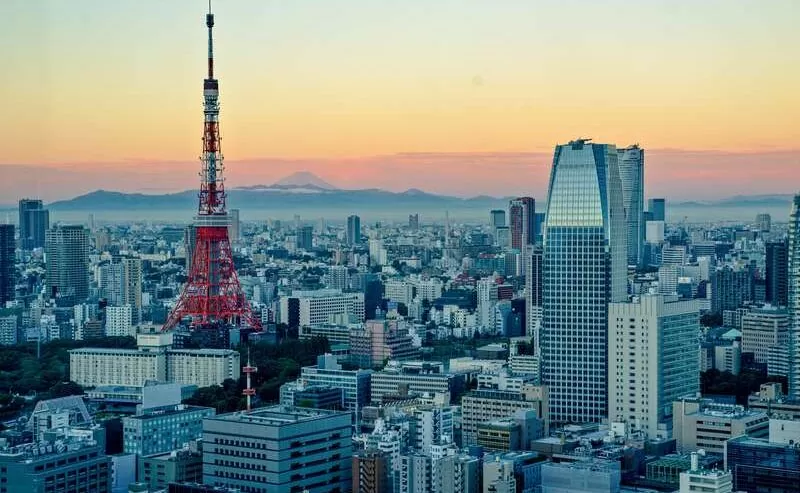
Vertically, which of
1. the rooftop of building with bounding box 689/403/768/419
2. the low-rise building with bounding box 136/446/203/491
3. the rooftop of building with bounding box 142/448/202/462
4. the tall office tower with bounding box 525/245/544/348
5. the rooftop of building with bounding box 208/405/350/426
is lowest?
the low-rise building with bounding box 136/446/203/491

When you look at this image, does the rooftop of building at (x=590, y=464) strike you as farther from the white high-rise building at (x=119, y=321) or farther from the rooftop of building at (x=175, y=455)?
the white high-rise building at (x=119, y=321)

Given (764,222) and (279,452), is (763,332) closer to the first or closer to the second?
(764,222)

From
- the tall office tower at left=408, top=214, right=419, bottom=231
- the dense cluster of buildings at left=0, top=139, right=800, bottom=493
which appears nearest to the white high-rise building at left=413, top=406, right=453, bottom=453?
the dense cluster of buildings at left=0, top=139, right=800, bottom=493

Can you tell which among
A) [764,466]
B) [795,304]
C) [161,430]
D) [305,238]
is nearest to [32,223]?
[161,430]

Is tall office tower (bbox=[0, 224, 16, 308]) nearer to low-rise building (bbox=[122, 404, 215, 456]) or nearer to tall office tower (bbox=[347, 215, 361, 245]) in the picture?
low-rise building (bbox=[122, 404, 215, 456])

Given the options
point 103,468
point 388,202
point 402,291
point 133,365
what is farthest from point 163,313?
point 103,468

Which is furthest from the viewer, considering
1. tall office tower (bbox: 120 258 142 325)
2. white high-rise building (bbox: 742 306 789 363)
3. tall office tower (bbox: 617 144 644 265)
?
tall office tower (bbox: 617 144 644 265)
